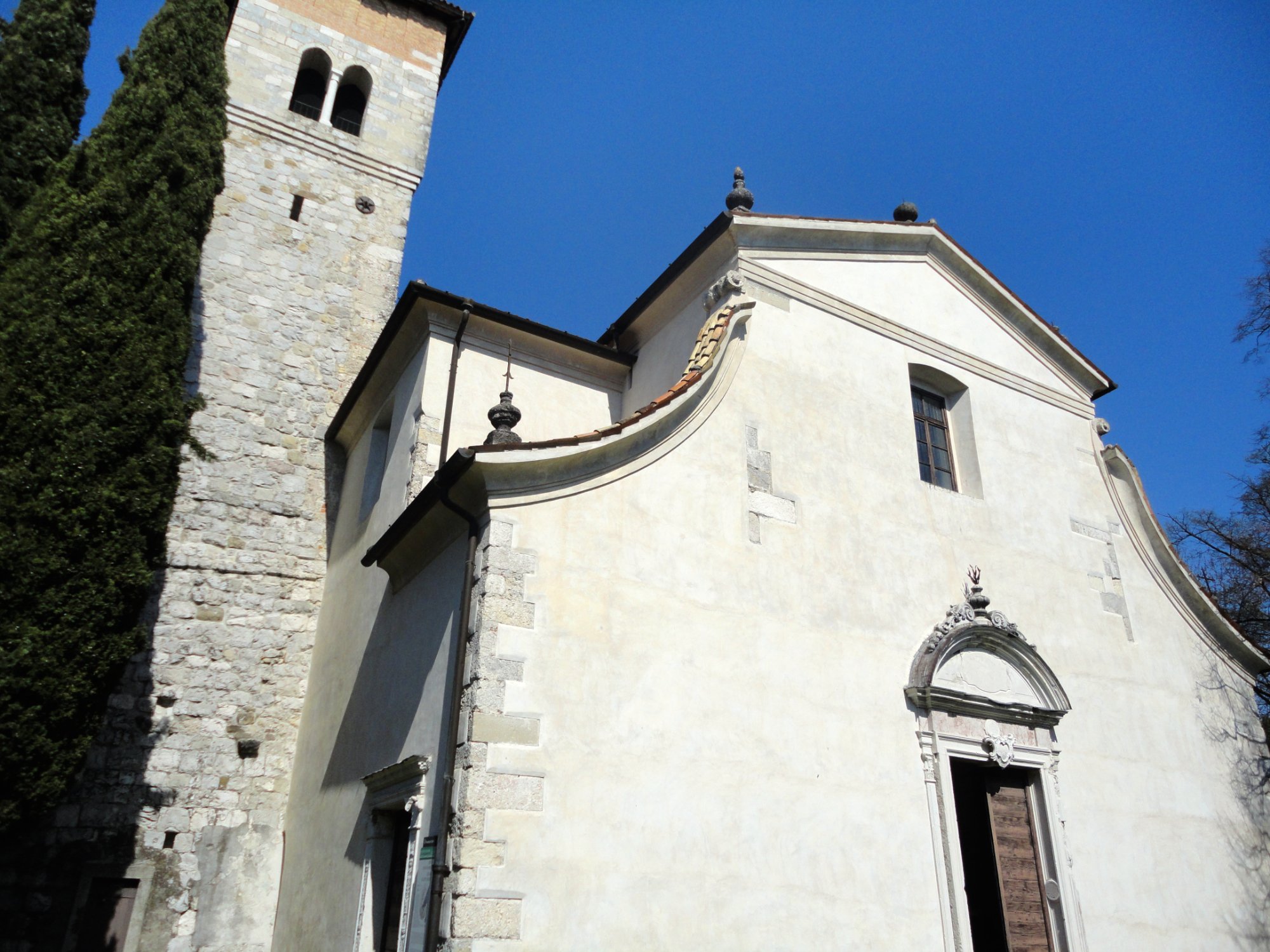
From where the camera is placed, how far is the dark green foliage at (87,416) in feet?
24.0

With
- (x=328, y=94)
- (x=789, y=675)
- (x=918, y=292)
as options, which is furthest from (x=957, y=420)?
(x=328, y=94)

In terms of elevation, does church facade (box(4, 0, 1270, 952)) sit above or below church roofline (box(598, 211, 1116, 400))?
below

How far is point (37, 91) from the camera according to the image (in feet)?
37.1

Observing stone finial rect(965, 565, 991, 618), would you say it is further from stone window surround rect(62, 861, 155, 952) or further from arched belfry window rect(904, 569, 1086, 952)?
stone window surround rect(62, 861, 155, 952)

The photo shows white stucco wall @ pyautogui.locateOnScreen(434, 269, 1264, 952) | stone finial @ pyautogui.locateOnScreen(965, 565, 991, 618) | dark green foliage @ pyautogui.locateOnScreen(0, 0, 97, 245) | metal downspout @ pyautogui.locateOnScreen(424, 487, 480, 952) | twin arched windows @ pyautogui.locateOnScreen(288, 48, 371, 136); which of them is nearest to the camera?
metal downspout @ pyautogui.locateOnScreen(424, 487, 480, 952)

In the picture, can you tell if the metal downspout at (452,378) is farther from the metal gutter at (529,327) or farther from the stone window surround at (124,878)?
the stone window surround at (124,878)

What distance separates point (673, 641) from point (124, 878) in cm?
676

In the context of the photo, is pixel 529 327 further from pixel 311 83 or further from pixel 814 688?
pixel 311 83

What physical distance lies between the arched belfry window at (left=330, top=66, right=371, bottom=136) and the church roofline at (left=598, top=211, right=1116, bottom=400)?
24.2 feet

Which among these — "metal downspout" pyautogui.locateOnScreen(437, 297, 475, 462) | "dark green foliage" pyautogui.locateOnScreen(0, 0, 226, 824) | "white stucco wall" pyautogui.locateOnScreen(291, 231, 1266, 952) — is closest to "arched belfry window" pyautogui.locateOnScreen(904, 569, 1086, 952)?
"white stucco wall" pyautogui.locateOnScreen(291, 231, 1266, 952)

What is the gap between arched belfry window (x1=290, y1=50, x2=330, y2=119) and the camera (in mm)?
15250

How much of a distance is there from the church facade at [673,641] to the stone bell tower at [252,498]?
0.05m

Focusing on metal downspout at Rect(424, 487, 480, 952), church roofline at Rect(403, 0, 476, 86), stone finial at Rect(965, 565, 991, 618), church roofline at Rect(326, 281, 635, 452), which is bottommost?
metal downspout at Rect(424, 487, 480, 952)

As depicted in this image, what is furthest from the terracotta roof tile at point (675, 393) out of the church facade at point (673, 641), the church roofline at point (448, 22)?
the church roofline at point (448, 22)
